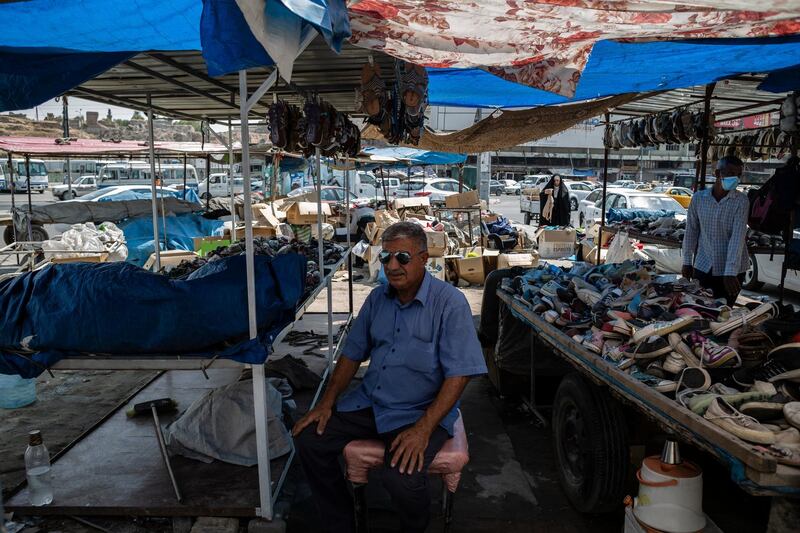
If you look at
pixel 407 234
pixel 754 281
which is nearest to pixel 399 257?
pixel 407 234

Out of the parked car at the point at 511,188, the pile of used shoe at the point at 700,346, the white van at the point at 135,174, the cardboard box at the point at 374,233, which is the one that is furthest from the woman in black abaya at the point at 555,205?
the parked car at the point at 511,188

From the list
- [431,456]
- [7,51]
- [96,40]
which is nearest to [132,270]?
[96,40]

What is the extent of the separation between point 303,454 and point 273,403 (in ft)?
4.12

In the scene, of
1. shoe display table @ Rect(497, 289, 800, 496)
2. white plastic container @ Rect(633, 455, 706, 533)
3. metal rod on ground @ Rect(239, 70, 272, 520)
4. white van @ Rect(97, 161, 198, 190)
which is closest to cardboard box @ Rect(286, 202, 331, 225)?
shoe display table @ Rect(497, 289, 800, 496)

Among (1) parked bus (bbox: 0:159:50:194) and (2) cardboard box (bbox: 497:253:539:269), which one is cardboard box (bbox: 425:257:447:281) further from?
(1) parked bus (bbox: 0:159:50:194)

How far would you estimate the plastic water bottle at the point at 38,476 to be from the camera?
331 cm

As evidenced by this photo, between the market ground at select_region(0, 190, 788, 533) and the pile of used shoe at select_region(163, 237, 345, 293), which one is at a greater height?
the pile of used shoe at select_region(163, 237, 345, 293)

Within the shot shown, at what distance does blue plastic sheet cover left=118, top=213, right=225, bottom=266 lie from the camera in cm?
1268

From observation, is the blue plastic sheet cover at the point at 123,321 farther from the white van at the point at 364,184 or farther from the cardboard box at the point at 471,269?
the white van at the point at 364,184

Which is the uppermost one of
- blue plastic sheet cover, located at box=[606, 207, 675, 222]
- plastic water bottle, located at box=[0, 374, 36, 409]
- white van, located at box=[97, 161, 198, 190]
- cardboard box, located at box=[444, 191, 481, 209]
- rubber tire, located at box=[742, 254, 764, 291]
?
white van, located at box=[97, 161, 198, 190]

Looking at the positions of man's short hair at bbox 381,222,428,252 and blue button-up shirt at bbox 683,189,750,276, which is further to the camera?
blue button-up shirt at bbox 683,189,750,276

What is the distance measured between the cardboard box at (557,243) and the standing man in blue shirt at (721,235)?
7.28 meters

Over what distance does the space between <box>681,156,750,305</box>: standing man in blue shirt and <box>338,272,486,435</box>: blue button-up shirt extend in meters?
3.58

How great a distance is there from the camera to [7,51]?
3.59 meters
